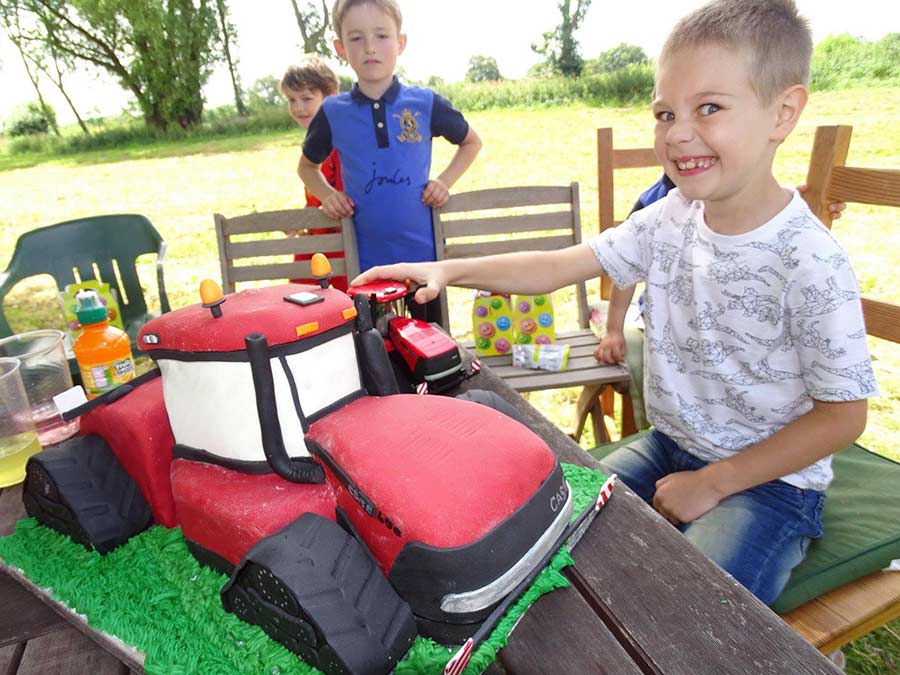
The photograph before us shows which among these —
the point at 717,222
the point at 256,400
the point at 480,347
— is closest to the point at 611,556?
the point at 256,400

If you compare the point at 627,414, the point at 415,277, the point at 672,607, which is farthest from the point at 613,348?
the point at 672,607

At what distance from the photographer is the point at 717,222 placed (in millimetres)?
1139

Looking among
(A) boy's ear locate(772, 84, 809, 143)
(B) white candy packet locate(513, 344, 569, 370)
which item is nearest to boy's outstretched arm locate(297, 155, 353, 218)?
(B) white candy packet locate(513, 344, 569, 370)

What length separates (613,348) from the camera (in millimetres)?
1887

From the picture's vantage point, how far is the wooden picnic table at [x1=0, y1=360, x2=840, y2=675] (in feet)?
1.99

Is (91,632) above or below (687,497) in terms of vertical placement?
above

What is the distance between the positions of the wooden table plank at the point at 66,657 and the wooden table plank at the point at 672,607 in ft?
1.51

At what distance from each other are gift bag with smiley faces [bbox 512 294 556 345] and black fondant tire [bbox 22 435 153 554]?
1.41 meters

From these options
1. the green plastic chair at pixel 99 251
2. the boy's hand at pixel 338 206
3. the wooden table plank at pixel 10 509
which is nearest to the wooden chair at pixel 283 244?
the boy's hand at pixel 338 206

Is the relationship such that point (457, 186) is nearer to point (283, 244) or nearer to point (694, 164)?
point (283, 244)

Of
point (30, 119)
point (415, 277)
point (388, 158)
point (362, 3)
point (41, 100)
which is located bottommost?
point (415, 277)

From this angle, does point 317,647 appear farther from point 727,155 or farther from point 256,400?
point 727,155

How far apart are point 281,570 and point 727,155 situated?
0.88m

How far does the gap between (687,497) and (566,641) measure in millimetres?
523
